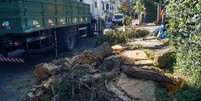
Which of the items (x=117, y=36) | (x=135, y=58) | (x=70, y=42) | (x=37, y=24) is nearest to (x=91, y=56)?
(x=135, y=58)

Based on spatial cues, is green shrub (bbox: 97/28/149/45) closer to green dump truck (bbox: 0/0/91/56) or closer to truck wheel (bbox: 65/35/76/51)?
truck wheel (bbox: 65/35/76/51)

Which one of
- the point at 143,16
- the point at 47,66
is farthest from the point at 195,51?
the point at 143,16

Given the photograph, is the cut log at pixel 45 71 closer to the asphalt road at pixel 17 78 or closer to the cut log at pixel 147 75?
the asphalt road at pixel 17 78

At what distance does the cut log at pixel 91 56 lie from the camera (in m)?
9.86

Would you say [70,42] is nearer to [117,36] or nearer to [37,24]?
[117,36]

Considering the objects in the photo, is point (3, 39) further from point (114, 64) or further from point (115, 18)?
point (115, 18)

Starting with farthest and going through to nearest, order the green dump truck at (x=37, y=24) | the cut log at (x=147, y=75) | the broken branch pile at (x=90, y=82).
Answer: the green dump truck at (x=37, y=24), the cut log at (x=147, y=75), the broken branch pile at (x=90, y=82)

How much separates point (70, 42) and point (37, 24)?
192 inches

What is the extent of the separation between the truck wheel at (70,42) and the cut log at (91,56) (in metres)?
4.35

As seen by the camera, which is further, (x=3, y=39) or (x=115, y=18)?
(x=115, y=18)

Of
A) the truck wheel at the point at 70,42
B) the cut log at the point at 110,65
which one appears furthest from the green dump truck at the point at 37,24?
the cut log at the point at 110,65

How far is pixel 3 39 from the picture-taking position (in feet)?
37.7

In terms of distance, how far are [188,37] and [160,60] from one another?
1.78 m

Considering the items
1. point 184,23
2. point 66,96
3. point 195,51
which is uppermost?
point 184,23
